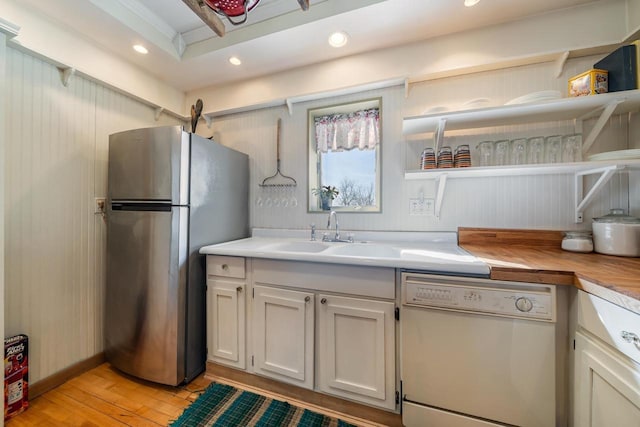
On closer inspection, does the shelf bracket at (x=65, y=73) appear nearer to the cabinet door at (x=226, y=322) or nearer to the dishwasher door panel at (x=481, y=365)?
the cabinet door at (x=226, y=322)

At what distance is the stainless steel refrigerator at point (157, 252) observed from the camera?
4.87 ft

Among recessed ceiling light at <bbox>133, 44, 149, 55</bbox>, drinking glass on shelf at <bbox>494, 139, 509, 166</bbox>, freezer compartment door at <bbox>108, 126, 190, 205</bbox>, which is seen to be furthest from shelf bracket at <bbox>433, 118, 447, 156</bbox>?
recessed ceiling light at <bbox>133, 44, 149, 55</bbox>

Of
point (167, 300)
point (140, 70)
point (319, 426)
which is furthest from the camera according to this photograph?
point (140, 70)

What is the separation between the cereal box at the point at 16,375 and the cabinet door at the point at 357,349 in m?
1.69

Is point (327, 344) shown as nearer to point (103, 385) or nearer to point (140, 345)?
point (140, 345)

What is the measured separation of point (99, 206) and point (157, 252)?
0.75 m

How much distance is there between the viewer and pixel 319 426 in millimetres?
1229

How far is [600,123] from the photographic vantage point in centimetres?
130

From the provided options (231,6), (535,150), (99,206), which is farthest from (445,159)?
(99,206)

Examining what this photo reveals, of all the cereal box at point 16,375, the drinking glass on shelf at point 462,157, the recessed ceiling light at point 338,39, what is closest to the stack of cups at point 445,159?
the drinking glass on shelf at point 462,157

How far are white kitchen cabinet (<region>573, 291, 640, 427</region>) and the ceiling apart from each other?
169cm

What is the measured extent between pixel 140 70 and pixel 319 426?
2.96m

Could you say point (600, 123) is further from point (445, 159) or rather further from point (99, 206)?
point (99, 206)

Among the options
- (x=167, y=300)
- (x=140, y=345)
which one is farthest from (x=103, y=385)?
(x=167, y=300)
